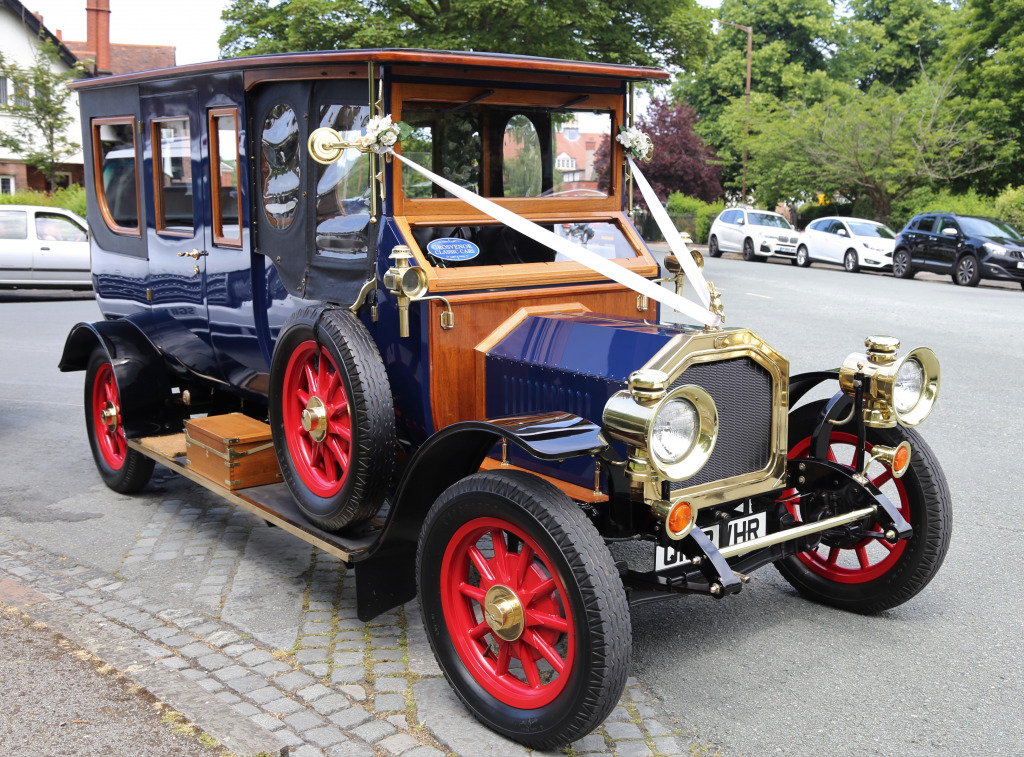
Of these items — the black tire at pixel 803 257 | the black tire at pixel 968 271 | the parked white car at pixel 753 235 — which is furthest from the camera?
the parked white car at pixel 753 235

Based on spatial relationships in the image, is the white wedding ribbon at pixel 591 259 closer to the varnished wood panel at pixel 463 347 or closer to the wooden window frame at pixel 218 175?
the varnished wood panel at pixel 463 347

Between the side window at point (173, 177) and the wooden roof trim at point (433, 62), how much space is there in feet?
1.22

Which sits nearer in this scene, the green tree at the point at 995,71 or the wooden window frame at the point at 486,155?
the wooden window frame at the point at 486,155

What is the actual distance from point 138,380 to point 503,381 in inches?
109

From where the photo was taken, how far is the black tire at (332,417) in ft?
13.1

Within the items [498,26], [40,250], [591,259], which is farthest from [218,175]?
[498,26]

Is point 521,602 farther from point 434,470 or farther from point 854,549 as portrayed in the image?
point 854,549

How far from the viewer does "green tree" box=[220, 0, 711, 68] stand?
20.6m

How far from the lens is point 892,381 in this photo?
387 cm

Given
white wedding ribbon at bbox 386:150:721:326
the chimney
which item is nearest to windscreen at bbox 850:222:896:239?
white wedding ribbon at bbox 386:150:721:326

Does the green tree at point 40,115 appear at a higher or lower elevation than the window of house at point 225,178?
higher

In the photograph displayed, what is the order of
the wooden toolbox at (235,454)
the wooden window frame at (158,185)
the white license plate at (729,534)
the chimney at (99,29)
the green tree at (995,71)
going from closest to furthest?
the white license plate at (729,534), the wooden toolbox at (235,454), the wooden window frame at (158,185), the green tree at (995,71), the chimney at (99,29)

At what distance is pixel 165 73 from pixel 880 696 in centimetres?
473

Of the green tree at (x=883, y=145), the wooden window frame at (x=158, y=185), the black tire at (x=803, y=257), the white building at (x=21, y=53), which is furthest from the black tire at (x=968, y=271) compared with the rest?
the white building at (x=21, y=53)
